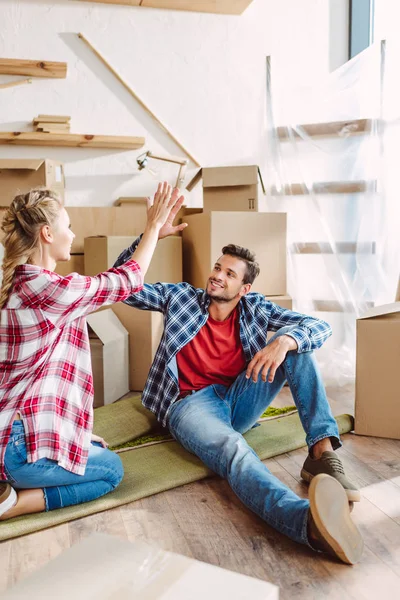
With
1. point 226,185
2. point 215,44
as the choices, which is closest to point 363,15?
point 215,44

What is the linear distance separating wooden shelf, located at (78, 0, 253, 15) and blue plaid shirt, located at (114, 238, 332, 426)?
1.86 meters

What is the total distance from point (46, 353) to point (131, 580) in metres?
0.76

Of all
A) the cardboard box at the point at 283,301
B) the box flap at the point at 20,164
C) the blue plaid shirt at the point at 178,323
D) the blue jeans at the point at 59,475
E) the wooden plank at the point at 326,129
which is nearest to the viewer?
the blue jeans at the point at 59,475

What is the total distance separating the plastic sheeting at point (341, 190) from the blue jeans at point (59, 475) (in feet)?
5.28

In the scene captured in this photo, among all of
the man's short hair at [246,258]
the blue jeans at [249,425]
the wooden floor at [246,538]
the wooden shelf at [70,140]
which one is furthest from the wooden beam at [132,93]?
the wooden floor at [246,538]

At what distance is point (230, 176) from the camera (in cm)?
300

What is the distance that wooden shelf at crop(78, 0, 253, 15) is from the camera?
3.23 meters

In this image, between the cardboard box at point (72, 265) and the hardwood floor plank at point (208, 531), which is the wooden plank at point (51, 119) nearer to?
the cardboard box at point (72, 265)

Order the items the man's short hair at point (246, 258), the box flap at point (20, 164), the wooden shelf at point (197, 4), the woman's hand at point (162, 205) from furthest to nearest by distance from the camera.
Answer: the wooden shelf at point (197, 4), the box flap at point (20, 164), the man's short hair at point (246, 258), the woman's hand at point (162, 205)

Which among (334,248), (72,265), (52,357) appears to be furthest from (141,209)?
(52,357)

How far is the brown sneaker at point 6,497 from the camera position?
1509 mm

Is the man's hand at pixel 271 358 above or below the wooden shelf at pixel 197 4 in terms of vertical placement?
below

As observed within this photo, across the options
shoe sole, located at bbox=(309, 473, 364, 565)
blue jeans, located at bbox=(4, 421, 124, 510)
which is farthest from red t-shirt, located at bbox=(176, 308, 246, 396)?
shoe sole, located at bbox=(309, 473, 364, 565)

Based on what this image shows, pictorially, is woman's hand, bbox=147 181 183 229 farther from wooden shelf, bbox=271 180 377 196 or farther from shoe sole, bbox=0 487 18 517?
wooden shelf, bbox=271 180 377 196
